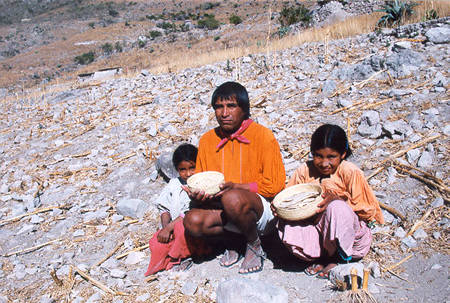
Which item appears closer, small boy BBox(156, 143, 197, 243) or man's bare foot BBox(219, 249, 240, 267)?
man's bare foot BBox(219, 249, 240, 267)

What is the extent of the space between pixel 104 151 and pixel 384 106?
3.64 meters

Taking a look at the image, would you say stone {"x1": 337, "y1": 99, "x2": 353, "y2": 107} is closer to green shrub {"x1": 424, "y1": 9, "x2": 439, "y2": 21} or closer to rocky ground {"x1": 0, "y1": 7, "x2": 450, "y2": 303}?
rocky ground {"x1": 0, "y1": 7, "x2": 450, "y2": 303}

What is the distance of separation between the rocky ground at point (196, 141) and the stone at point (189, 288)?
0.01 meters

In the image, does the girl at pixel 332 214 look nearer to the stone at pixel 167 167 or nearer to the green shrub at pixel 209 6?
the stone at pixel 167 167

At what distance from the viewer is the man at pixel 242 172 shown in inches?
82.6

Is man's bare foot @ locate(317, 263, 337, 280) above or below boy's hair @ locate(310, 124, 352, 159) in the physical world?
below

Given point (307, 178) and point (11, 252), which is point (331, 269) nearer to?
point (307, 178)

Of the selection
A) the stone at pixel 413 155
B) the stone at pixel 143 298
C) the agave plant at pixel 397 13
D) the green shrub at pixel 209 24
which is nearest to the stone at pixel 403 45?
the agave plant at pixel 397 13

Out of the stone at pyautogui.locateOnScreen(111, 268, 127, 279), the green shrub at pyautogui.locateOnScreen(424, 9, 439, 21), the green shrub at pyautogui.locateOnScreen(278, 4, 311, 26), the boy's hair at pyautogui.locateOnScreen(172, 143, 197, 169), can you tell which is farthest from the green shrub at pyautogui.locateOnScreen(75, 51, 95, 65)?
the stone at pyautogui.locateOnScreen(111, 268, 127, 279)

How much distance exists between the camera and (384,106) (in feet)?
12.0

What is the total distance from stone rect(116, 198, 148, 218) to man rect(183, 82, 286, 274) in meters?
1.17

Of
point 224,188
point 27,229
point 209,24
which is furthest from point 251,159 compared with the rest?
point 209,24

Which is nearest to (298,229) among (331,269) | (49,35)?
(331,269)

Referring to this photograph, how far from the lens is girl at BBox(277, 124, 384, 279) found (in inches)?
73.6
